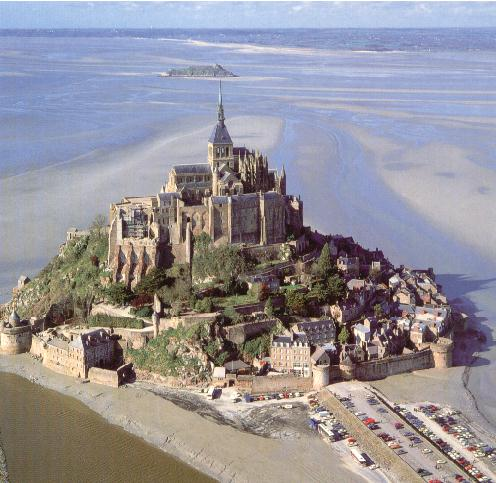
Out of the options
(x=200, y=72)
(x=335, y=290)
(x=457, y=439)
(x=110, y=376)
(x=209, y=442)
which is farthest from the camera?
(x=200, y=72)

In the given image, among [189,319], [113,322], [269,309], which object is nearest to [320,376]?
[269,309]

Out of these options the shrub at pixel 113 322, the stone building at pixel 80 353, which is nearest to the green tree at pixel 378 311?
the shrub at pixel 113 322

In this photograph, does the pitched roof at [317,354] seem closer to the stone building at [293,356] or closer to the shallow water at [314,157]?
the stone building at [293,356]

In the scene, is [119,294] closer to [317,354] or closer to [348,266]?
[317,354]

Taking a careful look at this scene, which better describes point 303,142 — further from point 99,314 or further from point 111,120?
point 99,314

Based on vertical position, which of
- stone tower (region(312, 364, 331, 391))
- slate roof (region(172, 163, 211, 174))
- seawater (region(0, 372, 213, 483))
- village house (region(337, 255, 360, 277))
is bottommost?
seawater (region(0, 372, 213, 483))

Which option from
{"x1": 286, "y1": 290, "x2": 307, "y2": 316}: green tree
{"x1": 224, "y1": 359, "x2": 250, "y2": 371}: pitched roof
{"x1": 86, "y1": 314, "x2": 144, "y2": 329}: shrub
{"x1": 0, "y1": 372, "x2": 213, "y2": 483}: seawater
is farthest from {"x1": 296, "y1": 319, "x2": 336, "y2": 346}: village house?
{"x1": 0, "y1": 372, "x2": 213, "y2": 483}: seawater

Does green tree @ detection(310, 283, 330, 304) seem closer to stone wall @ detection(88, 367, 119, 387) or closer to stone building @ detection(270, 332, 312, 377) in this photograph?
stone building @ detection(270, 332, 312, 377)
